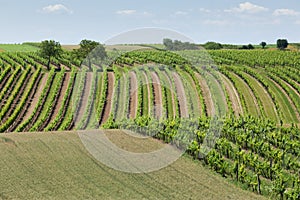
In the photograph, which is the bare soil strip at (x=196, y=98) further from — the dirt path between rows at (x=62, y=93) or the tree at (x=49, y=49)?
the tree at (x=49, y=49)

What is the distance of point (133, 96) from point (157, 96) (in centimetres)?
275

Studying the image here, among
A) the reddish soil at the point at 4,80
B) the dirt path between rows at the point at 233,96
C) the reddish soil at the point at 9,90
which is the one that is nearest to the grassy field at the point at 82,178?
the dirt path between rows at the point at 233,96

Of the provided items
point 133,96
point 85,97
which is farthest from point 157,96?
point 85,97

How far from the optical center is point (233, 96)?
51.0m

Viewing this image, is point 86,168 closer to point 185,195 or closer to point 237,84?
point 185,195

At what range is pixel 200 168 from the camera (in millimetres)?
22469

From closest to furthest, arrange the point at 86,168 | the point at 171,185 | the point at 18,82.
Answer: the point at 171,185 < the point at 86,168 < the point at 18,82

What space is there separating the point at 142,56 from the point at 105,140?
53312 mm

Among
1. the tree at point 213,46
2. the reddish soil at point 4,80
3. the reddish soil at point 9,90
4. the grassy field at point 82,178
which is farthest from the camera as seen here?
the tree at point 213,46

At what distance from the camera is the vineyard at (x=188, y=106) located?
2423 centimetres

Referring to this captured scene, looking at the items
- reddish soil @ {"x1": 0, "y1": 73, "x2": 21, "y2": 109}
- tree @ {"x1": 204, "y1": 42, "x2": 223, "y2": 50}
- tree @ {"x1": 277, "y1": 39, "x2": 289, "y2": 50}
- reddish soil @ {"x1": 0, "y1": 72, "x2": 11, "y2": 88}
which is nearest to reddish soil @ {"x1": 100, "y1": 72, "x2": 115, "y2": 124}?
reddish soil @ {"x1": 0, "y1": 73, "x2": 21, "y2": 109}

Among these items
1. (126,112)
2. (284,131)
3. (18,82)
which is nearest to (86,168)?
(284,131)

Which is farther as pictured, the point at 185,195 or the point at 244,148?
the point at 244,148

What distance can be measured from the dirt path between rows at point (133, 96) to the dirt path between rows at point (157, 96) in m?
2.20
